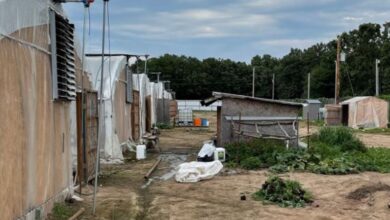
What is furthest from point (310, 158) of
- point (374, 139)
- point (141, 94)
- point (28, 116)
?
point (374, 139)

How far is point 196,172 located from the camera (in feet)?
46.4

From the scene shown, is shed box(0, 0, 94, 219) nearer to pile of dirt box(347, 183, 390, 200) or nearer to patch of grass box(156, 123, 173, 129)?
pile of dirt box(347, 183, 390, 200)

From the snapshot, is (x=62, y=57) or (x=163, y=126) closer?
(x=62, y=57)

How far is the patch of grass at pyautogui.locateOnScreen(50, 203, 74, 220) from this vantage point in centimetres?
926

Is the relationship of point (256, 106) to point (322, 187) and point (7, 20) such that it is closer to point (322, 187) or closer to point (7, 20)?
point (322, 187)

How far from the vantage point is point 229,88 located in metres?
100

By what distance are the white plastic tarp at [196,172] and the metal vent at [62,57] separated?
4311 millimetres

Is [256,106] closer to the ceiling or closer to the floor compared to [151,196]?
closer to the ceiling

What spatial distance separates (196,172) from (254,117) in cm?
649

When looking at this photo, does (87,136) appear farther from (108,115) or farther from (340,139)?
(340,139)

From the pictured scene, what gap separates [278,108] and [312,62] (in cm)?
8390

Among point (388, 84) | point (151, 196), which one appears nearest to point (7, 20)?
point (151, 196)

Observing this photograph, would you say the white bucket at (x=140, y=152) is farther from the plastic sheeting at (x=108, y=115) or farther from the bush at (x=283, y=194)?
the bush at (x=283, y=194)

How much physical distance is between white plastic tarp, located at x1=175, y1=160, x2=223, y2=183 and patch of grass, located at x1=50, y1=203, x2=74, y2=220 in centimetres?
429
